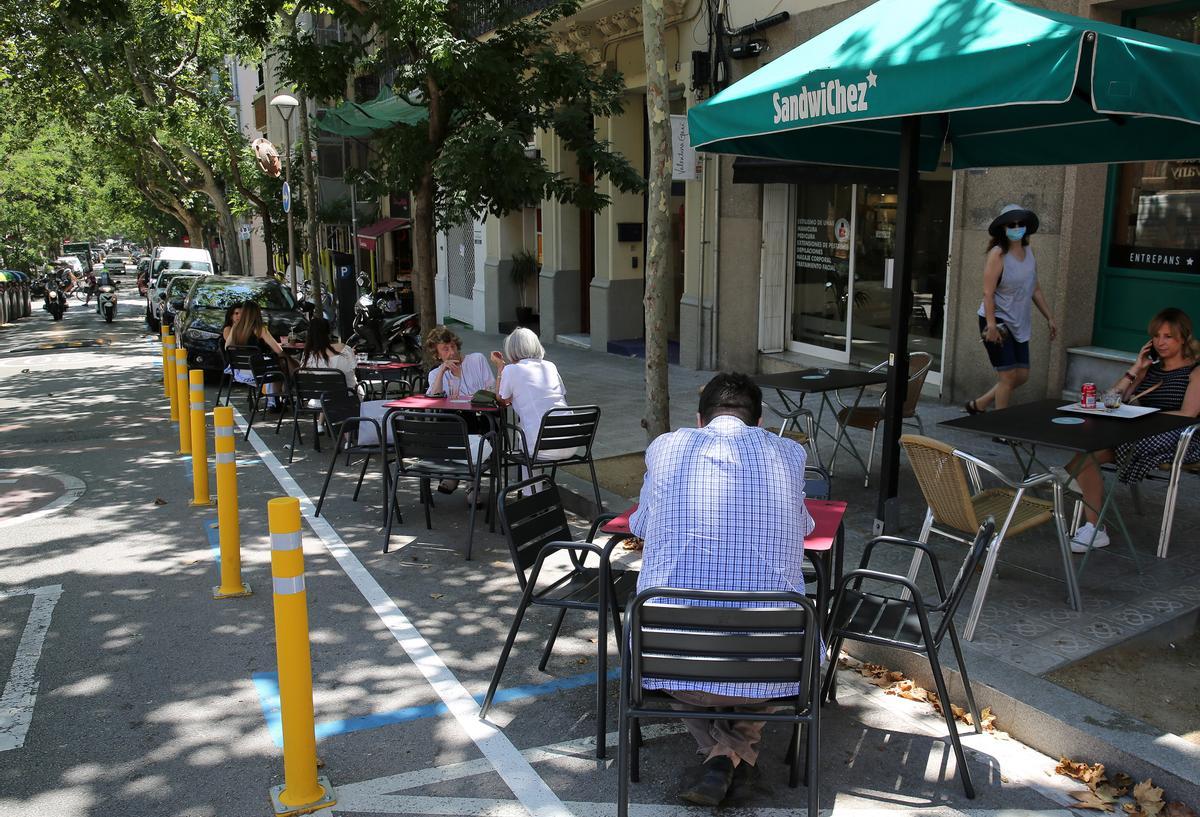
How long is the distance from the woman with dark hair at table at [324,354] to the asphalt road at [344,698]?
2.00 meters

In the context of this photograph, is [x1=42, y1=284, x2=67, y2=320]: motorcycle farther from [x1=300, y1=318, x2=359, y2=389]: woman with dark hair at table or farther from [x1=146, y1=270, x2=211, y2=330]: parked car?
[x1=300, y1=318, x2=359, y2=389]: woman with dark hair at table

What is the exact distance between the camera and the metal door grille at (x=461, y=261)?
21.9 meters

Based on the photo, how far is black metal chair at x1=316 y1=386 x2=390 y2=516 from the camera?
24.6 feet

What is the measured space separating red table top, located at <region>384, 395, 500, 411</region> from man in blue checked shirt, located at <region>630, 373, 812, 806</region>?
4029 mm

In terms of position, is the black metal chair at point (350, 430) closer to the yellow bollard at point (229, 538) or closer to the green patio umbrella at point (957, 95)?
the yellow bollard at point (229, 538)

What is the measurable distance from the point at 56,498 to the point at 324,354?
256 cm

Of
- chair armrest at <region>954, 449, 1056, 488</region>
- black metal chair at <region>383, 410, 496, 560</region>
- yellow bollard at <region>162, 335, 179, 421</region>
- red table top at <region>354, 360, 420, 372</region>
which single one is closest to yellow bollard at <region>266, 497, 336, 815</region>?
black metal chair at <region>383, 410, 496, 560</region>

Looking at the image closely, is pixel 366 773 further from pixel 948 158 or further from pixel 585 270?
pixel 585 270

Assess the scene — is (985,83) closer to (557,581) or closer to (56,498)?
(557,581)

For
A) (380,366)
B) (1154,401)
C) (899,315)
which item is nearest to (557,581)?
(899,315)

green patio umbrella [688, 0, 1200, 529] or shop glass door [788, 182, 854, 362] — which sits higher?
green patio umbrella [688, 0, 1200, 529]

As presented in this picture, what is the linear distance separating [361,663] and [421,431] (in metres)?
2.12

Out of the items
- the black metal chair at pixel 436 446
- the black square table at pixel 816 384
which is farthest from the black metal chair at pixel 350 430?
the black square table at pixel 816 384

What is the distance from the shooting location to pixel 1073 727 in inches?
155
